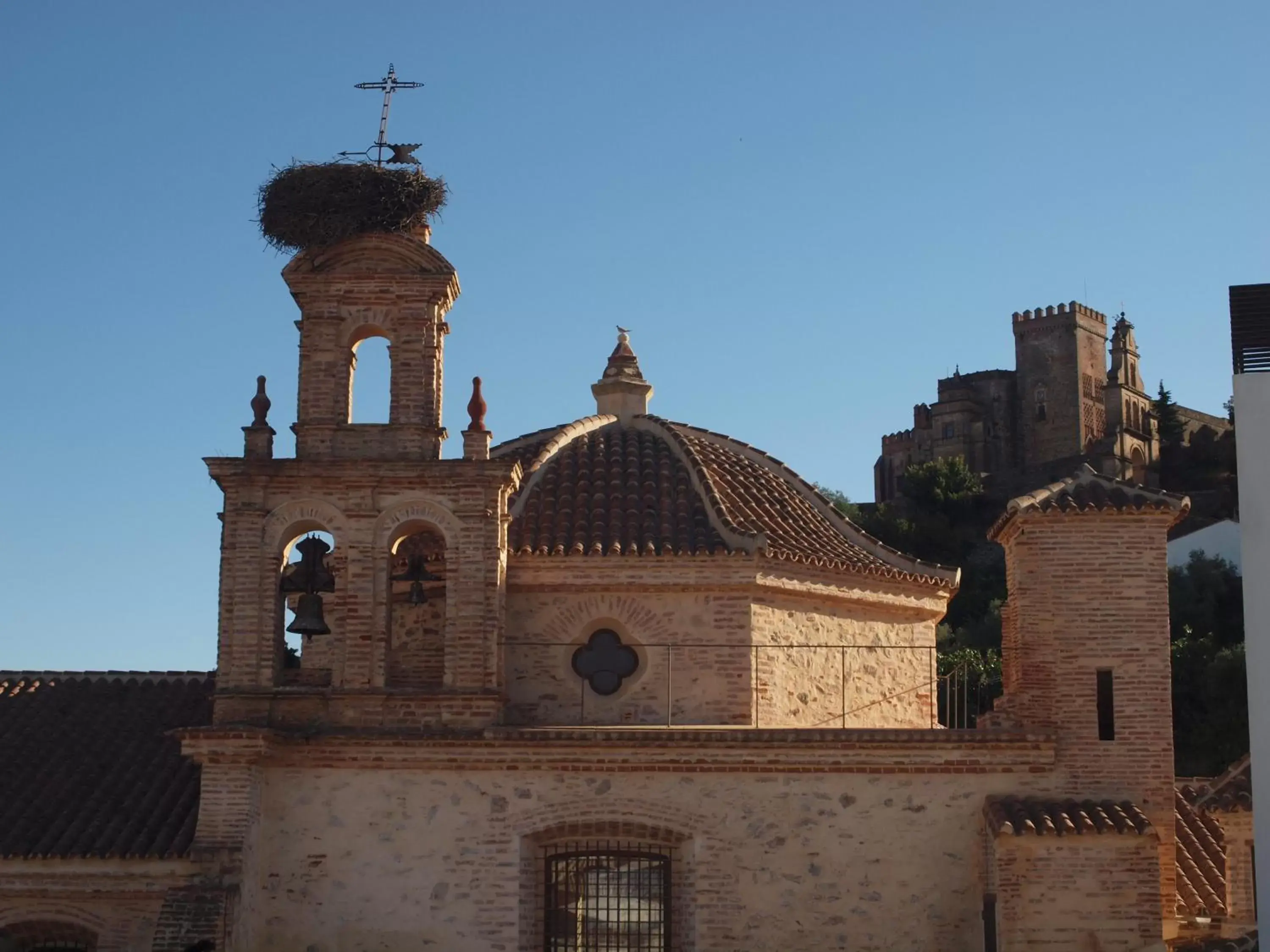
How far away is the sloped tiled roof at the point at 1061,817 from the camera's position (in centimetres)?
1623

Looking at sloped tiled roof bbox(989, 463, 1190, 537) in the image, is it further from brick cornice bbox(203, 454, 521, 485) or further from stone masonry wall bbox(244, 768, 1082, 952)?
brick cornice bbox(203, 454, 521, 485)

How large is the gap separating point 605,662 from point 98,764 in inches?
220

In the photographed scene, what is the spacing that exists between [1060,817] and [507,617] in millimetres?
6347

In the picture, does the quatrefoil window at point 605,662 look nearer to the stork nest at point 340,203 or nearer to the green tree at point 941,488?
the stork nest at point 340,203

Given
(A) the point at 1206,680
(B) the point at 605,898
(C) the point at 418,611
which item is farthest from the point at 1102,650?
(A) the point at 1206,680

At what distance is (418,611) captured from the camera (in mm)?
19422

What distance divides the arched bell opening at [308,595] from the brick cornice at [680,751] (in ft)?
4.44

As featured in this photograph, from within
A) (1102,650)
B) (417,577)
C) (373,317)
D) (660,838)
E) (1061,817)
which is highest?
(373,317)

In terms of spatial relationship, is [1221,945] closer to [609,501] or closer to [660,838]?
[660,838]

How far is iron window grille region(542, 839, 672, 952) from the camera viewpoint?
681 inches

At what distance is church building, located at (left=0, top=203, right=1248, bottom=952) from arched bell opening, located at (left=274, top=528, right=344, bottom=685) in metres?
0.04

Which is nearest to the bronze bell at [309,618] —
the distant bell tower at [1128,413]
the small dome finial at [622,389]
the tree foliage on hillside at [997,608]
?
the small dome finial at [622,389]

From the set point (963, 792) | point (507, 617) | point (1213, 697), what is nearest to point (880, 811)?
point (963, 792)

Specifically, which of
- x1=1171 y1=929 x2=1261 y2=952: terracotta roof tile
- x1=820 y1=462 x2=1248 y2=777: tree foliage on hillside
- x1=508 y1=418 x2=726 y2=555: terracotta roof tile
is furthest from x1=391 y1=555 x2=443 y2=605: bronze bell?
x1=820 y1=462 x2=1248 y2=777: tree foliage on hillside
